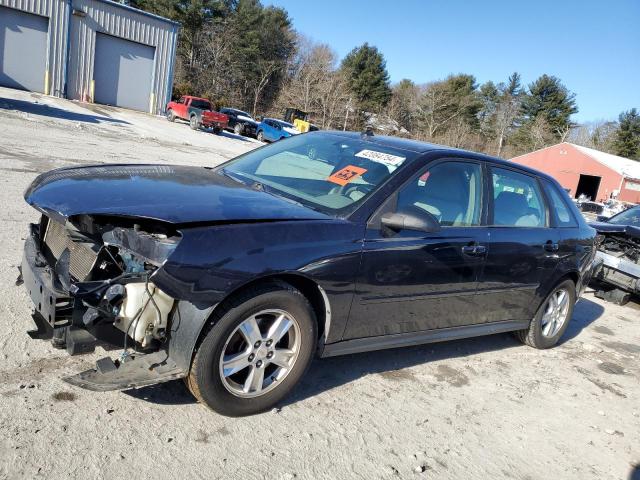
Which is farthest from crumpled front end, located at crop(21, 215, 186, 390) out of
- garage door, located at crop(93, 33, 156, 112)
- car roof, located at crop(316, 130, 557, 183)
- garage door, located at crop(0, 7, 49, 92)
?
garage door, located at crop(93, 33, 156, 112)

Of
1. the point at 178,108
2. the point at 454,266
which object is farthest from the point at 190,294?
the point at 178,108

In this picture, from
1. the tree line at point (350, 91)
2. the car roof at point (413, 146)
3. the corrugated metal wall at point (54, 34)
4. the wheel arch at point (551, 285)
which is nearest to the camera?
the car roof at point (413, 146)

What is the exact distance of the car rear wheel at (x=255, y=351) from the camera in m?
2.85

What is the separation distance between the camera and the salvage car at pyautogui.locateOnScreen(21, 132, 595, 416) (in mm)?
2756

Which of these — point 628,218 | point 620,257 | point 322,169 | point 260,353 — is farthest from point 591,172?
point 260,353

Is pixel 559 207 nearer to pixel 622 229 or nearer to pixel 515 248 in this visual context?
pixel 515 248

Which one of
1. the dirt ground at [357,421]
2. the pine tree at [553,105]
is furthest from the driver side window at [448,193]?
the pine tree at [553,105]

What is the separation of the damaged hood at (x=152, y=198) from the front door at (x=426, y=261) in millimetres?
507

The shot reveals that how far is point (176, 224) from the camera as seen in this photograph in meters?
2.71

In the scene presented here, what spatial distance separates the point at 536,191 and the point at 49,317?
13.8 ft

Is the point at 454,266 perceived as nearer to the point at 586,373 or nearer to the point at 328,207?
the point at 328,207

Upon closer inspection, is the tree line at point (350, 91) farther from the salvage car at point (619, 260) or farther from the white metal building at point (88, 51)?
the salvage car at point (619, 260)

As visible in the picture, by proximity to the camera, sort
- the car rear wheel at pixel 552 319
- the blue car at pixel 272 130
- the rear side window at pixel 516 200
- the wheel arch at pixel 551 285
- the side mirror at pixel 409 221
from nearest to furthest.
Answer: the side mirror at pixel 409 221
the rear side window at pixel 516 200
the wheel arch at pixel 551 285
the car rear wheel at pixel 552 319
the blue car at pixel 272 130

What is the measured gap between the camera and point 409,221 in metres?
3.36
